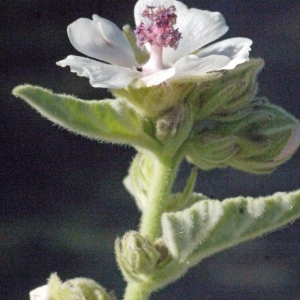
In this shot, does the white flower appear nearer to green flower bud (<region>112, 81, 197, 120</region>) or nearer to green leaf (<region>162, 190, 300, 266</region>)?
green flower bud (<region>112, 81, 197, 120</region>)

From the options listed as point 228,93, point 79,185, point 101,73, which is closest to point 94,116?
point 101,73

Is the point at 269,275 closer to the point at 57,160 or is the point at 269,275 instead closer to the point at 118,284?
the point at 118,284

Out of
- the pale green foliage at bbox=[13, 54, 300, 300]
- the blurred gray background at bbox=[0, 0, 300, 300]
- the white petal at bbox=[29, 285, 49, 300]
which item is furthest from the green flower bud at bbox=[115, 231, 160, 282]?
the blurred gray background at bbox=[0, 0, 300, 300]

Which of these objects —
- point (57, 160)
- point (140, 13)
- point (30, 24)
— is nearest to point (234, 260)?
point (57, 160)

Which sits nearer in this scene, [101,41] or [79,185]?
[101,41]

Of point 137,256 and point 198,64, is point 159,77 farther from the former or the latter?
point 137,256

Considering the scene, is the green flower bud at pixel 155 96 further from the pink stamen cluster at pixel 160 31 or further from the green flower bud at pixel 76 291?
the green flower bud at pixel 76 291

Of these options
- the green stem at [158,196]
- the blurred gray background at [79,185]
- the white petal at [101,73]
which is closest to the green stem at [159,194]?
the green stem at [158,196]
